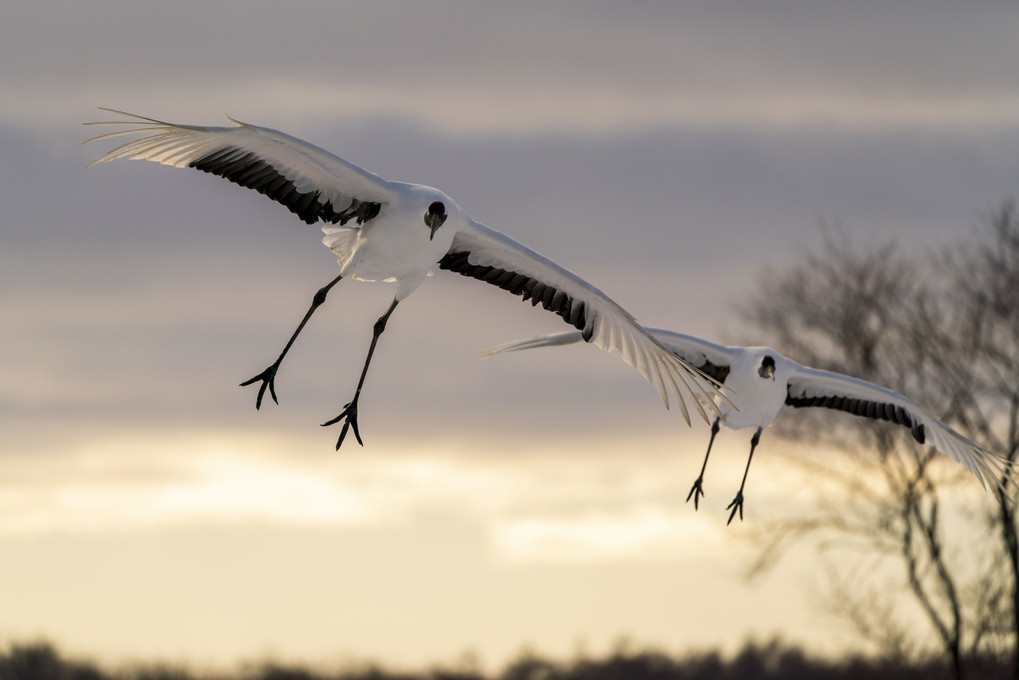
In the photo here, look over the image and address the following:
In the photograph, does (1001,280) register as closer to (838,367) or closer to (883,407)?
(838,367)

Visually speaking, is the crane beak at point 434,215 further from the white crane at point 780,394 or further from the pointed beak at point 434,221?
the white crane at point 780,394

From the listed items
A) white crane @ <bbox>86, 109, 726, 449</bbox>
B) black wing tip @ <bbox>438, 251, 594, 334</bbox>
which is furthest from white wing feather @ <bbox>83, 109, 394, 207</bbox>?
black wing tip @ <bbox>438, 251, 594, 334</bbox>

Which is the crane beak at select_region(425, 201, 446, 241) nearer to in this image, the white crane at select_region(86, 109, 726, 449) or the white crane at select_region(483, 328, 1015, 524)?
the white crane at select_region(86, 109, 726, 449)

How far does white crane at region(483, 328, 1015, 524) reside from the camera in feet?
55.1

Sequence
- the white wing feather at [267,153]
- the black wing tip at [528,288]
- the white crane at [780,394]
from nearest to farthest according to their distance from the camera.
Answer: the white wing feather at [267,153], the black wing tip at [528,288], the white crane at [780,394]

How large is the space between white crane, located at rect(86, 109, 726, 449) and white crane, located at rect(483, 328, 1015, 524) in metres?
1.70

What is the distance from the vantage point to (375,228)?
1398 cm

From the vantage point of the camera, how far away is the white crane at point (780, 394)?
16797 millimetres

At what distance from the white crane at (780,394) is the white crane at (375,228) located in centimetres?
170

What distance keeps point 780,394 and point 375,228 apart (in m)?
5.88

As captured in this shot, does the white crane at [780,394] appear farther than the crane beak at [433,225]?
Yes

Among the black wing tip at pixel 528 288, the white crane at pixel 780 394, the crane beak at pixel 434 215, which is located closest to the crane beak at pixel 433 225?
the crane beak at pixel 434 215

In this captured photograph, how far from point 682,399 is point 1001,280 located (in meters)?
17.0

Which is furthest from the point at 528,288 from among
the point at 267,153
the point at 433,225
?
the point at 267,153
